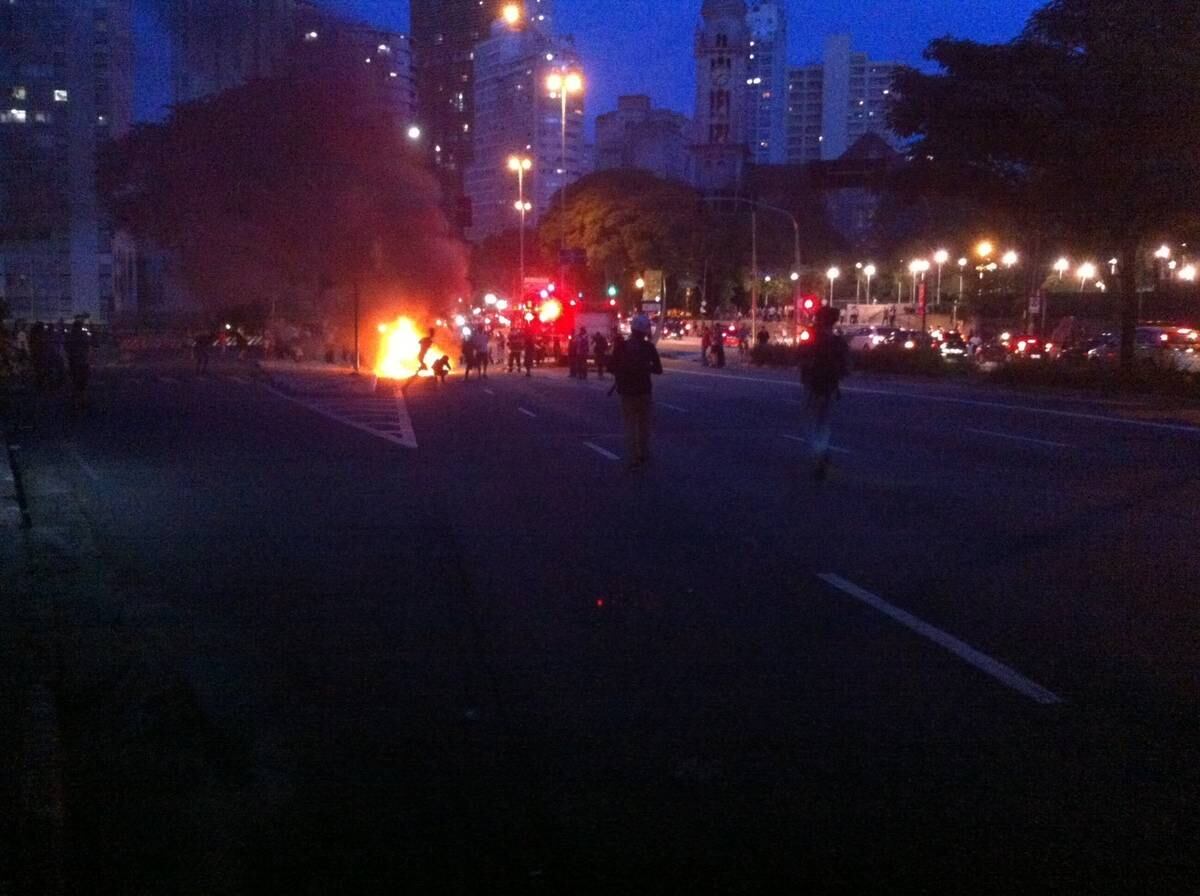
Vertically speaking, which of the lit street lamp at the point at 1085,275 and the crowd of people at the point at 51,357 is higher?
the lit street lamp at the point at 1085,275

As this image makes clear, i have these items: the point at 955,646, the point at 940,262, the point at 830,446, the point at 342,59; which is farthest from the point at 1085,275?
the point at 955,646

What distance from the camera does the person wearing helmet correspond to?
17.2m

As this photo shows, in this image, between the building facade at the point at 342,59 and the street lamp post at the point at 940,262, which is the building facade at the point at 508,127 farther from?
the building facade at the point at 342,59

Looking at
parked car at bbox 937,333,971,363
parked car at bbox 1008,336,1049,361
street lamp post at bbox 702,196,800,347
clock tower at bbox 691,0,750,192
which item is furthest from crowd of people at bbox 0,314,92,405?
clock tower at bbox 691,0,750,192

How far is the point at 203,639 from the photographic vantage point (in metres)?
8.67

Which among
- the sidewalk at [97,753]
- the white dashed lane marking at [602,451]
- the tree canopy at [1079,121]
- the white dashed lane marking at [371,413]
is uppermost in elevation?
the tree canopy at [1079,121]

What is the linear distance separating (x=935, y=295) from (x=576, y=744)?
9473 cm

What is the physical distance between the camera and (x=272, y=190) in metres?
60.0

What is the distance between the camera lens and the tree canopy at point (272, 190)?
2347 inches

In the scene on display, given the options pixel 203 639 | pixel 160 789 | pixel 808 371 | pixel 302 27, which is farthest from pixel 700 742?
pixel 302 27

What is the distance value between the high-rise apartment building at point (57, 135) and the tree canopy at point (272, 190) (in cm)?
265

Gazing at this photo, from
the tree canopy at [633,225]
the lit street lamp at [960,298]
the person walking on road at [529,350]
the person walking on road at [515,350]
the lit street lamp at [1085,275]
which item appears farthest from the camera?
the lit street lamp at [960,298]

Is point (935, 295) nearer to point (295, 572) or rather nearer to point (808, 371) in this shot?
point (808, 371)

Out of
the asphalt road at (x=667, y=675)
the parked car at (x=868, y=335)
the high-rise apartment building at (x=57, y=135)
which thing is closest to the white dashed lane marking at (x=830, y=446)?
the asphalt road at (x=667, y=675)
